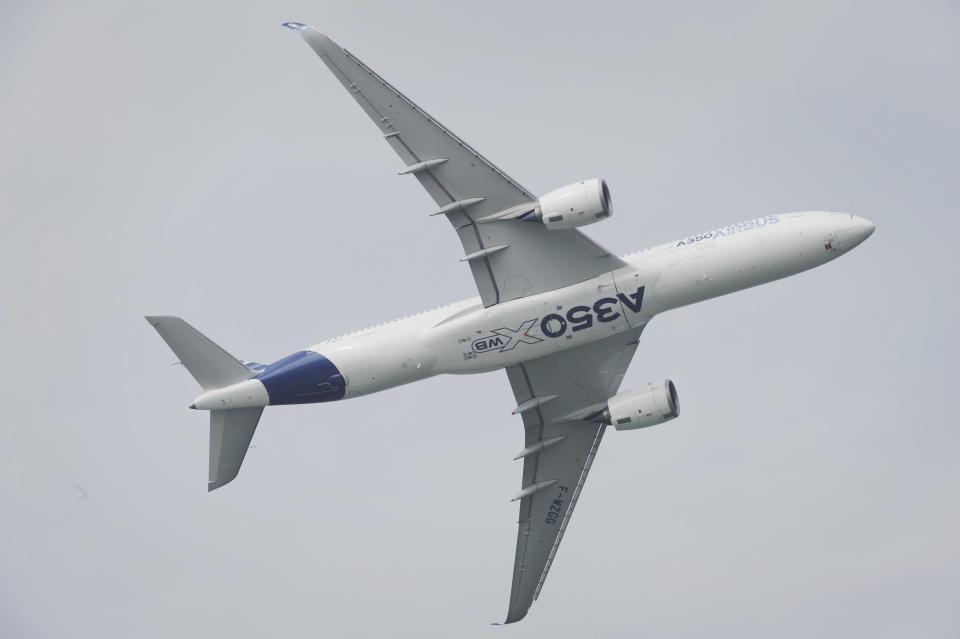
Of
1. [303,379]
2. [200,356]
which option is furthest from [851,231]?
[200,356]

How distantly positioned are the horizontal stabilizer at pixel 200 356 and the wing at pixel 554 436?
1401cm

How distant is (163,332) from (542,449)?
20.7 metres

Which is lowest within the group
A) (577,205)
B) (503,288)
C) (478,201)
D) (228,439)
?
(228,439)

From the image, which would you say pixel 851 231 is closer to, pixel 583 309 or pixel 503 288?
pixel 583 309

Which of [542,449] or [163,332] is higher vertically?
[163,332]

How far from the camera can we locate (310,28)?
56.2 meters

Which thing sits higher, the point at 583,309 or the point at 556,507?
the point at 583,309

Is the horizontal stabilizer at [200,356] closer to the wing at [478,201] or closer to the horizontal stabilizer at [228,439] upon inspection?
the horizontal stabilizer at [228,439]

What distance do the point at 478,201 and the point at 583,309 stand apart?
22.8 feet

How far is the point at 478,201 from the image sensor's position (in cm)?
6034

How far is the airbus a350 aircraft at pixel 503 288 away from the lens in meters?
58.8

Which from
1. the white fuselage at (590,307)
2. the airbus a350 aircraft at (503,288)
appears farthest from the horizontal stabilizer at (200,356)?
the white fuselage at (590,307)

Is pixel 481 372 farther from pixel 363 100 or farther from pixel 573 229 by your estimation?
pixel 363 100

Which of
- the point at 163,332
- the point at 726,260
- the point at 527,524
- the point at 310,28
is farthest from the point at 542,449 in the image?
the point at 310,28
